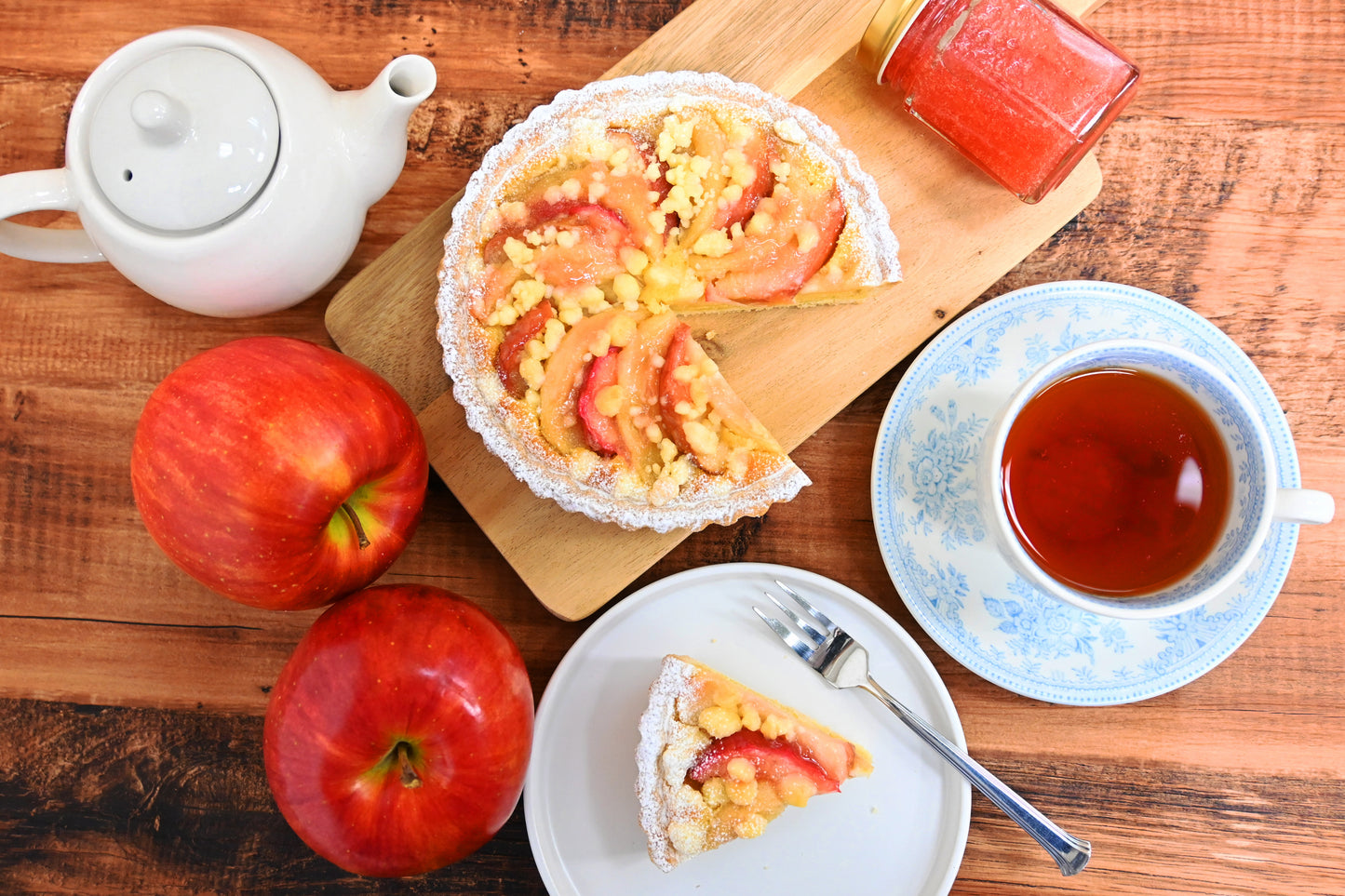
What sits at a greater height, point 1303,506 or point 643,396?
point 1303,506

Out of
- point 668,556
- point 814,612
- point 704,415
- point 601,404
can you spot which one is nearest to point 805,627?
point 814,612

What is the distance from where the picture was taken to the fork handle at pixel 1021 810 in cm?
165

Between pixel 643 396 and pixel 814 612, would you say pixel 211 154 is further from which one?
pixel 814 612

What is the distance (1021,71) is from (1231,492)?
87cm

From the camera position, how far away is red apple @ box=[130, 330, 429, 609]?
1.38 m

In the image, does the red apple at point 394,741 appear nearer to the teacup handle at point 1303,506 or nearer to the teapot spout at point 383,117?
the teapot spout at point 383,117

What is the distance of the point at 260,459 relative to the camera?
1.38 meters

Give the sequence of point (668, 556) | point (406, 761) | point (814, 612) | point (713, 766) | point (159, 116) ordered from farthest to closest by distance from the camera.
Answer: point (668, 556)
point (814, 612)
point (713, 766)
point (406, 761)
point (159, 116)

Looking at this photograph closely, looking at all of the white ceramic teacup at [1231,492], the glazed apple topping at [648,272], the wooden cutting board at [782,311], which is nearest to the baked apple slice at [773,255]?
the glazed apple topping at [648,272]

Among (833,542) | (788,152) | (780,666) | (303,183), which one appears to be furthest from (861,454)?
(303,183)

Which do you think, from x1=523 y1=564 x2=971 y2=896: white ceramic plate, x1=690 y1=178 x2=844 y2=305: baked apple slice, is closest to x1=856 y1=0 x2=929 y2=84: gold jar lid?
x1=690 y1=178 x2=844 y2=305: baked apple slice

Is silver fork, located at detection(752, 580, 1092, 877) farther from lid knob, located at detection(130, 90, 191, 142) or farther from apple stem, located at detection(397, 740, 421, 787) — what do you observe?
lid knob, located at detection(130, 90, 191, 142)

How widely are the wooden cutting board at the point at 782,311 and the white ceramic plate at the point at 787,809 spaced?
0.15 m

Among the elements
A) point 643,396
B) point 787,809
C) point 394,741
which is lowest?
point 787,809
